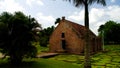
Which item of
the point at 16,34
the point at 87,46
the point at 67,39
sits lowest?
the point at 87,46

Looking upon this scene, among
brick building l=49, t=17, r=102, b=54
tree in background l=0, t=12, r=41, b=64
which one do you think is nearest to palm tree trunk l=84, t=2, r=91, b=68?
tree in background l=0, t=12, r=41, b=64

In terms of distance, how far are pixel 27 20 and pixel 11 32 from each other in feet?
5.44

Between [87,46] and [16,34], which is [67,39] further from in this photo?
[87,46]

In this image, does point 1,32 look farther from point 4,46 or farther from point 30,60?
point 30,60

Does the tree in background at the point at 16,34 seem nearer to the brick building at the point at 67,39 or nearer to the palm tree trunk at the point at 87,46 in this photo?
the palm tree trunk at the point at 87,46

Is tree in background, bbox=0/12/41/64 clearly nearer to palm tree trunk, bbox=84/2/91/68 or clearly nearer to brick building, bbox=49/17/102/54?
palm tree trunk, bbox=84/2/91/68

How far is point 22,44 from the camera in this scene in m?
19.6

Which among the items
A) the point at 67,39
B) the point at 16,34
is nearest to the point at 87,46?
the point at 16,34

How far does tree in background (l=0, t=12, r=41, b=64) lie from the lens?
19.0 m

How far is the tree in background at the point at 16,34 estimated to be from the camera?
19.0 meters

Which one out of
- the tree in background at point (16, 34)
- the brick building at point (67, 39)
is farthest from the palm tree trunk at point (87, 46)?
the brick building at point (67, 39)

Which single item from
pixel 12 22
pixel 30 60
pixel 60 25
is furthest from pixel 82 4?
pixel 60 25

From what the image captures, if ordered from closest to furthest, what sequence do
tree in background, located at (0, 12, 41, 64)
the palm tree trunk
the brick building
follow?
the palm tree trunk, tree in background, located at (0, 12, 41, 64), the brick building

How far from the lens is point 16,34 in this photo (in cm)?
1916
